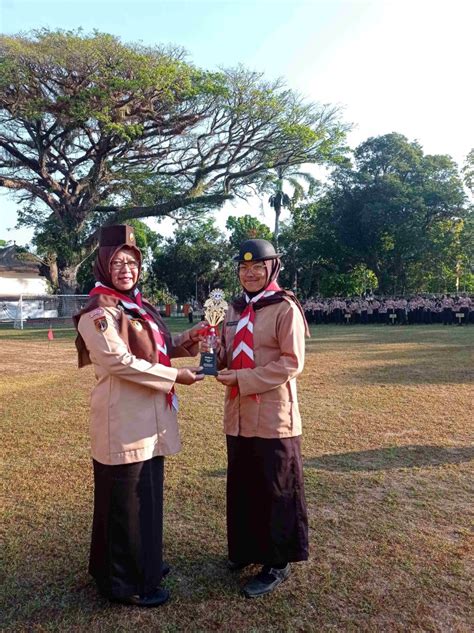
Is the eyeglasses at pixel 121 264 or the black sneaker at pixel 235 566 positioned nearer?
the eyeglasses at pixel 121 264

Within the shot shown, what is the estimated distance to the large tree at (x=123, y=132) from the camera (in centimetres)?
2447

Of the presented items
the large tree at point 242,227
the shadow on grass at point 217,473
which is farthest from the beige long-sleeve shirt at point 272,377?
the large tree at point 242,227

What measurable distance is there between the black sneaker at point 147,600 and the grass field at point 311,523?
4 cm

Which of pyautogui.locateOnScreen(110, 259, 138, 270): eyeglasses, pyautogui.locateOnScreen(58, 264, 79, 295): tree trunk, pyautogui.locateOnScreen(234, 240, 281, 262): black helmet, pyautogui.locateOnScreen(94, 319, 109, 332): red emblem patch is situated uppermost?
pyautogui.locateOnScreen(58, 264, 79, 295): tree trunk

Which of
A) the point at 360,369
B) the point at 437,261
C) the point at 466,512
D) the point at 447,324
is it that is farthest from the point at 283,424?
the point at 437,261

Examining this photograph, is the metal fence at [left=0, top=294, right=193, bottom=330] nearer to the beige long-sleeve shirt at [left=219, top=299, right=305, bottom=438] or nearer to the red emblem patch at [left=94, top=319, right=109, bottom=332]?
the beige long-sleeve shirt at [left=219, top=299, right=305, bottom=438]

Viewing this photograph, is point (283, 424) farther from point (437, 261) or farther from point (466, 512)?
point (437, 261)

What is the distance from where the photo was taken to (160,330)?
2.88 metres

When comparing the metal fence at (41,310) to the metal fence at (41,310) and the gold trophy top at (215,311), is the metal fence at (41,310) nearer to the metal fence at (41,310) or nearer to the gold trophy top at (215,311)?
the metal fence at (41,310)

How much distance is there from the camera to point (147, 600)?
2.72 meters

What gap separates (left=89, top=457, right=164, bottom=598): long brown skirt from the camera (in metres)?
2.62

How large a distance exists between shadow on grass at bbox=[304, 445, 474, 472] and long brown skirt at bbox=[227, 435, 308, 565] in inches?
74.3

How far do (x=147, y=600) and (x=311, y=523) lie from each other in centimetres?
136

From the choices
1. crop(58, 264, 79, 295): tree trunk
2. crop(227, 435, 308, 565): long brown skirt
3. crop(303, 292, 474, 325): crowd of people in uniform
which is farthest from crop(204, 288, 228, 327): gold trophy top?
crop(58, 264, 79, 295): tree trunk
